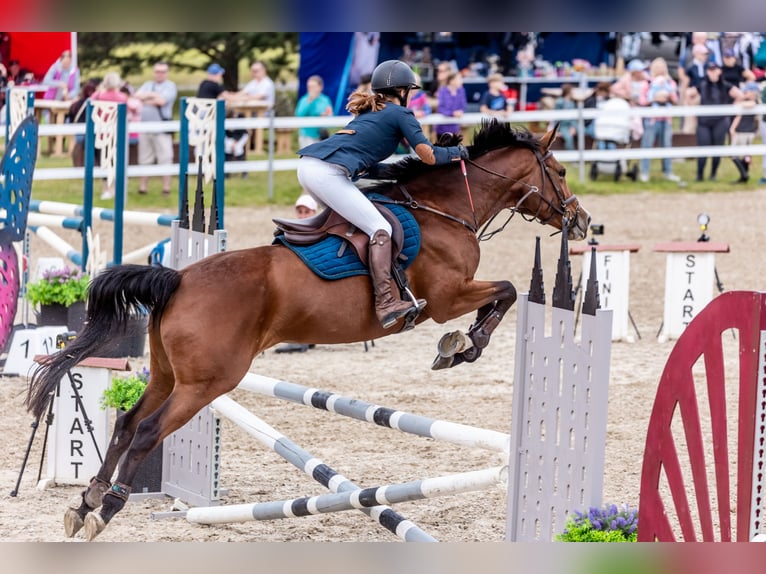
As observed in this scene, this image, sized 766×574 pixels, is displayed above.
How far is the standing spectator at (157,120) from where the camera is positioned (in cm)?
1616

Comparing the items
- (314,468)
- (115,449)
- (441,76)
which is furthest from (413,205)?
(441,76)

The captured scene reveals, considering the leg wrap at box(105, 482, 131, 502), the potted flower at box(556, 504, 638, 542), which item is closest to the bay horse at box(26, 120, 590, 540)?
the leg wrap at box(105, 482, 131, 502)

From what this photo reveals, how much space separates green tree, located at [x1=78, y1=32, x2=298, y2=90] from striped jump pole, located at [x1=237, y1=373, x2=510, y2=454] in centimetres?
1600

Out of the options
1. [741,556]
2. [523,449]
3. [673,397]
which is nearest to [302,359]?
[523,449]

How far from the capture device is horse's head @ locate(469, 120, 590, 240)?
6023 millimetres

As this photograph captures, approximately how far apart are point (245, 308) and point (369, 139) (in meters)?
0.94

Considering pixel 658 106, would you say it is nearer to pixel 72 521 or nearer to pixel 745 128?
pixel 745 128

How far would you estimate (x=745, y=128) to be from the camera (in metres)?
18.2

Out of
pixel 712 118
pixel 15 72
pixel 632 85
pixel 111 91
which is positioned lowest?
pixel 712 118

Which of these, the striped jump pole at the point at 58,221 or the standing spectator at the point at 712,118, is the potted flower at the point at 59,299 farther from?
the standing spectator at the point at 712,118

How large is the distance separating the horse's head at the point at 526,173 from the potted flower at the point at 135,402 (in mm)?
1950

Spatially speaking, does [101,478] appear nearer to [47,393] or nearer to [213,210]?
[47,393]

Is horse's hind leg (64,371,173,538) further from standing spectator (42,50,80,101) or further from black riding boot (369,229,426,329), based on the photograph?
standing spectator (42,50,80,101)

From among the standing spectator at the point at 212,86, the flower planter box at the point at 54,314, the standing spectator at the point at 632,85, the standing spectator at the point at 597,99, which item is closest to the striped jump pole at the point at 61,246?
the flower planter box at the point at 54,314
